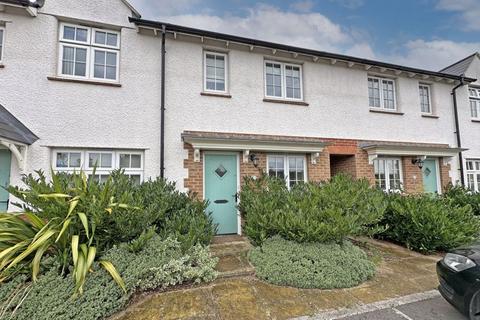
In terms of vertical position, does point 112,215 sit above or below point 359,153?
below

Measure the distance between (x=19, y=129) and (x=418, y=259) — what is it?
905 centimetres

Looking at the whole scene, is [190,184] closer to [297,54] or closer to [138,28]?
[138,28]

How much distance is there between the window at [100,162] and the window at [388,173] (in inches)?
295

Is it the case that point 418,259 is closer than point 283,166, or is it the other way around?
point 418,259

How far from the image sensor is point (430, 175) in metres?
8.43

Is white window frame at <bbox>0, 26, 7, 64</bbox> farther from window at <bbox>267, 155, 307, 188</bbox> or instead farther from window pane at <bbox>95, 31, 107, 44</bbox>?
window at <bbox>267, 155, 307, 188</bbox>

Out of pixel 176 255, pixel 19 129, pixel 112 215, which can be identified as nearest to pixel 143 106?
pixel 19 129

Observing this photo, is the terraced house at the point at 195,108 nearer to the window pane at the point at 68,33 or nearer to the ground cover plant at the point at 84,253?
the window pane at the point at 68,33

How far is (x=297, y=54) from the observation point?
23.4 ft

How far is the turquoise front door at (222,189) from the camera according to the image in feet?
20.7

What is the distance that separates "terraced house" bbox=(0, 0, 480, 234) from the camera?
5.33 metres

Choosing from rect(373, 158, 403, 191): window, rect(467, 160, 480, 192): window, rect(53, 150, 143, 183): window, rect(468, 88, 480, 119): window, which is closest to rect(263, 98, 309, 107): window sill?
rect(373, 158, 403, 191): window

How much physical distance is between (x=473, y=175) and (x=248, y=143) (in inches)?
375

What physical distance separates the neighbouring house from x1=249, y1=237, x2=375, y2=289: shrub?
320 inches
